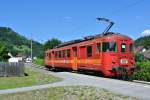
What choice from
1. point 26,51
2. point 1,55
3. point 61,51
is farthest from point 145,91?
point 26,51

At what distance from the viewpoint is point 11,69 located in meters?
36.8

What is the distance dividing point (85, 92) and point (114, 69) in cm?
945

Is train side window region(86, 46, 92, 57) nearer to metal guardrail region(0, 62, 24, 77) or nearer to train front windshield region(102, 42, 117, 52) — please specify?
train front windshield region(102, 42, 117, 52)

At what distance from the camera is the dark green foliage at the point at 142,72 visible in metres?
25.6

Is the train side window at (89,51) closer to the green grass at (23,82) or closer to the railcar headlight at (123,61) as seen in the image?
the green grass at (23,82)

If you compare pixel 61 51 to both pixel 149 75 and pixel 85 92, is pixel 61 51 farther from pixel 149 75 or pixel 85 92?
pixel 85 92

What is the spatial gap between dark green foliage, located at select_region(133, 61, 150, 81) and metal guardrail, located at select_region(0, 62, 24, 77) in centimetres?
1269

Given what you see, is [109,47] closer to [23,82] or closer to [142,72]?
[142,72]

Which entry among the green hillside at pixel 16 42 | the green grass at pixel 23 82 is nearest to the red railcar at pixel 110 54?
the green grass at pixel 23 82

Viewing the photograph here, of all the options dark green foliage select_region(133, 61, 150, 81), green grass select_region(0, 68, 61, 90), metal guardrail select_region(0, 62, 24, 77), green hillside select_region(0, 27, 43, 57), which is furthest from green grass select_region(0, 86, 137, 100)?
green hillside select_region(0, 27, 43, 57)

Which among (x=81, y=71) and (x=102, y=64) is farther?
(x=81, y=71)

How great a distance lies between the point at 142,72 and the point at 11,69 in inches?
570

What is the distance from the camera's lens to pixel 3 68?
1442 inches

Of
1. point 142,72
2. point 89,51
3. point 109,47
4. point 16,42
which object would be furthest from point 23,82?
point 16,42
